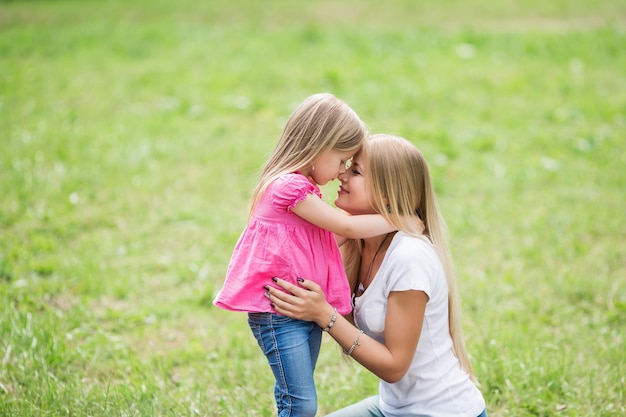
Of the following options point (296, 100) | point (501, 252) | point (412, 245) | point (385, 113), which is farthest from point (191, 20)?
point (412, 245)

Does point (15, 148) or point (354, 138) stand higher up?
point (354, 138)

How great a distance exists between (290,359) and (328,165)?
29.8 inches

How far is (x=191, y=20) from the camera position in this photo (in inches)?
539

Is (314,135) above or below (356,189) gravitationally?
above

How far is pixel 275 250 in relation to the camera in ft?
9.11

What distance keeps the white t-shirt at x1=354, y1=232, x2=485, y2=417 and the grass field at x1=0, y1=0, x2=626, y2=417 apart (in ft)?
2.66

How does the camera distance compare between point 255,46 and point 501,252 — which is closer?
point 501,252

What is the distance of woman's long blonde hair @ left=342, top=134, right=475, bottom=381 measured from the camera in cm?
283

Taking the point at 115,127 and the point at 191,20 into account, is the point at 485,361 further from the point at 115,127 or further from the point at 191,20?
the point at 191,20

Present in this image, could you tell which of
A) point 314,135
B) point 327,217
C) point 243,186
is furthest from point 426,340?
point 243,186

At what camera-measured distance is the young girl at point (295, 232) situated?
2764 millimetres

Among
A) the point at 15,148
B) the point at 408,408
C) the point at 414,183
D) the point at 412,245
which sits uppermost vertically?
the point at 414,183

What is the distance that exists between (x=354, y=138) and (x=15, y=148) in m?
5.69

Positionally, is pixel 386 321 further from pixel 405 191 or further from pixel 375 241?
pixel 405 191
